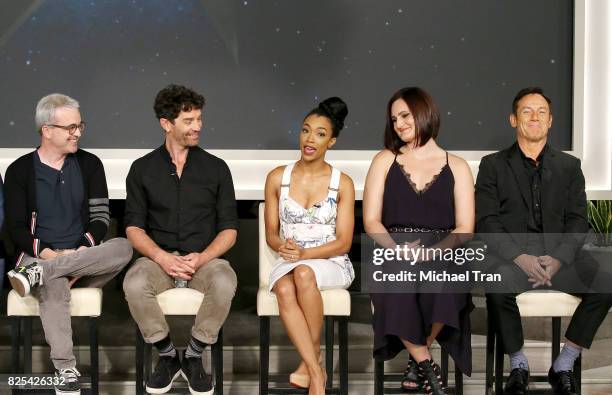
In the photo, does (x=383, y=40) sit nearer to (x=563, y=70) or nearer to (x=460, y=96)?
(x=460, y=96)

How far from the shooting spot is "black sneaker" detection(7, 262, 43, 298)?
3.97m

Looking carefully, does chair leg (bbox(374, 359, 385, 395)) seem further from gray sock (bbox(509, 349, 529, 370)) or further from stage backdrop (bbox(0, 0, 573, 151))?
stage backdrop (bbox(0, 0, 573, 151))

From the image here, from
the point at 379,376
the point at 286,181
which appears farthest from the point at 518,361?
the point at 286,181

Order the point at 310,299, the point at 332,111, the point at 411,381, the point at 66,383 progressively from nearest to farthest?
the point at 66,383 → the point at 310,299 → the point at 411,381 → the point at 332,111

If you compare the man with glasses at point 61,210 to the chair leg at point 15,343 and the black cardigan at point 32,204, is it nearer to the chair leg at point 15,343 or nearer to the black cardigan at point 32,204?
the black cardigan at point 32,204

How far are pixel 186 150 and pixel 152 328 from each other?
961 mm

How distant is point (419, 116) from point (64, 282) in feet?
6.10

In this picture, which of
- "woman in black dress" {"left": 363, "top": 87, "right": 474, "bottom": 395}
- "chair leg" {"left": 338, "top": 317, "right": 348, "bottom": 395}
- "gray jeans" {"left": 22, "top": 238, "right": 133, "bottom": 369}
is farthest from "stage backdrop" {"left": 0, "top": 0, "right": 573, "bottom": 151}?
"chair leg" {"left": 338, "top": 317, "right": 348, "bottom": 395}

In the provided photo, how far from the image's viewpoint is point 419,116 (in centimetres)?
431

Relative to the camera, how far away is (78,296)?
13.6 feet

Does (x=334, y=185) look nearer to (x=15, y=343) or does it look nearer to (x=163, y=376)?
(x=163, y=376)

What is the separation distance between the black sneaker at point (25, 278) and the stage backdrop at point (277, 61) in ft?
4.65

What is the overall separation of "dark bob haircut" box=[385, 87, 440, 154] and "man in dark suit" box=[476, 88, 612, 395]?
1.22ft

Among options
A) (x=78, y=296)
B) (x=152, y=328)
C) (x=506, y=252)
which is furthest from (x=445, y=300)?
(x=78, y=296)
